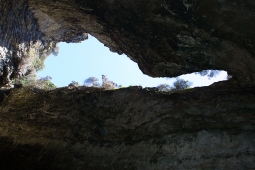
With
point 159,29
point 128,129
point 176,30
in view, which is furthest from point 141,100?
point 176,30

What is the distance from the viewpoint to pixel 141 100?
845 cm

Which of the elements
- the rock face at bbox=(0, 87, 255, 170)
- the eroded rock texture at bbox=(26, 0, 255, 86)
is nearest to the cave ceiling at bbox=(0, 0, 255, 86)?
the eroded rock texture at bbox=(26, 0, 255, 86)

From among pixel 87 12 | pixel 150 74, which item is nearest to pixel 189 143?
pixel 150 74

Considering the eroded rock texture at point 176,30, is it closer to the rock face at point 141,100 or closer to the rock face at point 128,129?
the rock face at point 141,100

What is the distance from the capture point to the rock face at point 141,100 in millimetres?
6727

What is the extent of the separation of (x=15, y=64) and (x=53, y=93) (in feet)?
5.26

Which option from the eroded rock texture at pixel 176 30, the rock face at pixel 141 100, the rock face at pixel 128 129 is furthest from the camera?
the rock face at pixel 128 129

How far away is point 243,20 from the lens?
19.4 ft

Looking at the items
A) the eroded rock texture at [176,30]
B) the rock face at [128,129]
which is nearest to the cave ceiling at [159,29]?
the eroded rock texture at [176,30]

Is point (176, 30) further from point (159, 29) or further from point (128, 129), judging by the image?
point (128, 129)

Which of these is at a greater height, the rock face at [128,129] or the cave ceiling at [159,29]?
the cave ceiling at [159,29]

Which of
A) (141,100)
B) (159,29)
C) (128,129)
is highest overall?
(159,29)

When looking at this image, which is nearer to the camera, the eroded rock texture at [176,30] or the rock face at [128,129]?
the eroded rock texture at [176,30]

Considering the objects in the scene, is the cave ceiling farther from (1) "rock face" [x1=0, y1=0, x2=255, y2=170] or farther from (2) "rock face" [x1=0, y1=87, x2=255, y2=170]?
(2) "rock face" [x1=0, y1=87, x2=255, y2=170]
